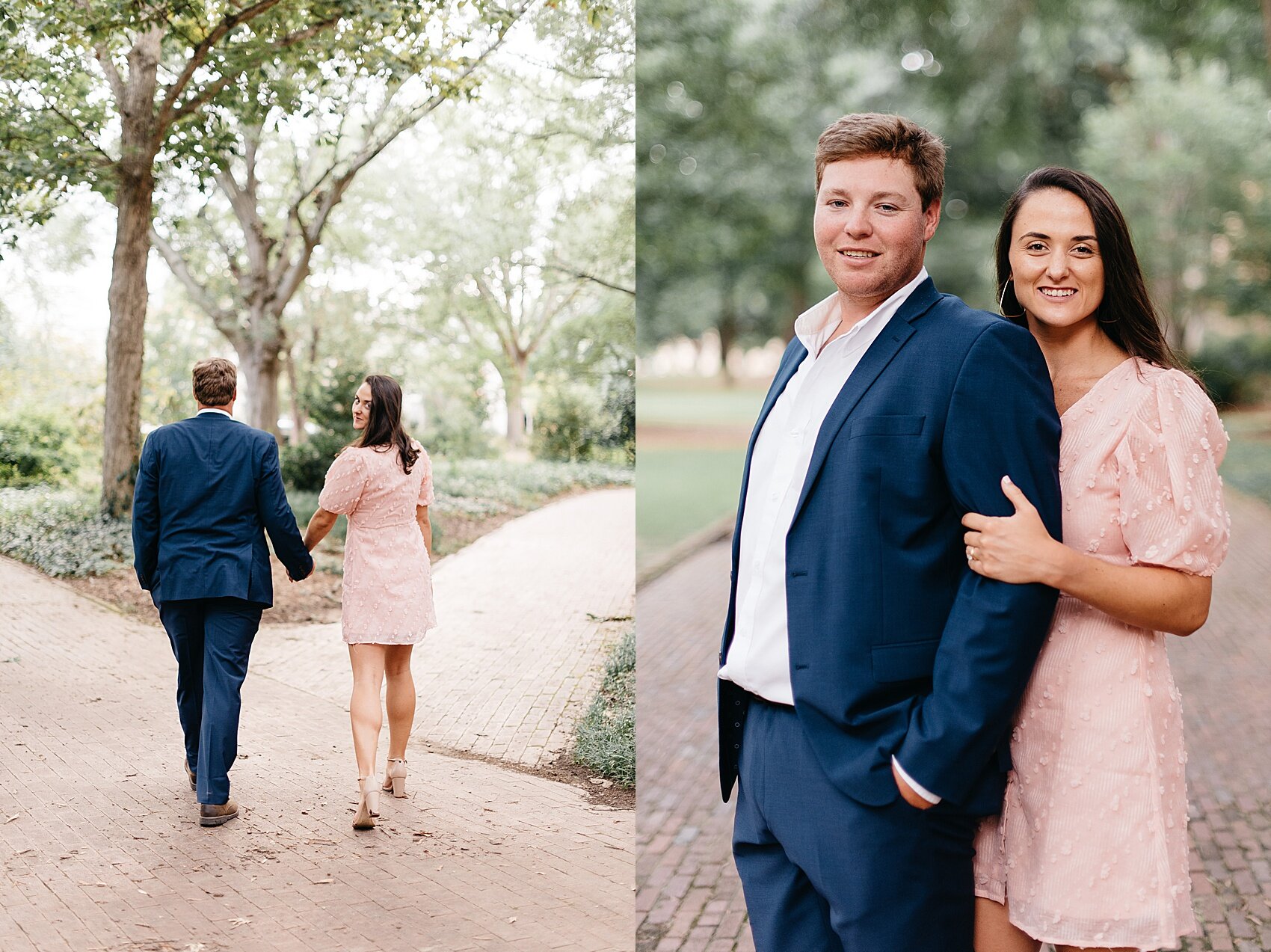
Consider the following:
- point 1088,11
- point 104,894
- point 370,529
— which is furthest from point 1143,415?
point 1088,11

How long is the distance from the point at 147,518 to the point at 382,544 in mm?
655

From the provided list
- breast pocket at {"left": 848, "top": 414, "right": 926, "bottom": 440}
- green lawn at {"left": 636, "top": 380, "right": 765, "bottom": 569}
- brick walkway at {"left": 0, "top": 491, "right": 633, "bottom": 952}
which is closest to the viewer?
breast pocket at {"left": 848, "top": 414, "right": 926, "bottom": 440}

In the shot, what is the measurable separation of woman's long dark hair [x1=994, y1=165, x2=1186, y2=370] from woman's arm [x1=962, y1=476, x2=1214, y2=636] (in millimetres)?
444

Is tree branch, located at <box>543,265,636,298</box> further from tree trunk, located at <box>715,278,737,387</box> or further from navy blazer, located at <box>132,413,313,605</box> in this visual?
tree trunk, located at <box>715,278,737,387</box>

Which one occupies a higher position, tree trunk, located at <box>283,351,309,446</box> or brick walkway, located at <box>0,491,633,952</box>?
tree trunk, located at <box>283,351,309,446</box>

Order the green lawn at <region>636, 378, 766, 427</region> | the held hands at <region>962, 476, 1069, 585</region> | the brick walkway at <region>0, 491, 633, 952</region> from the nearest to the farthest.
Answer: the held hands at <region>962, 476, 1069, 585</region> < the brick walkway at <region>0, 491, 633, 952</region> < the green lawn at <region>636, 378, 766, 427</region>

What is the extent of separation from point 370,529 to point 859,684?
173 centimetres

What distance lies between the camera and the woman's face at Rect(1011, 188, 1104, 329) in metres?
2.24

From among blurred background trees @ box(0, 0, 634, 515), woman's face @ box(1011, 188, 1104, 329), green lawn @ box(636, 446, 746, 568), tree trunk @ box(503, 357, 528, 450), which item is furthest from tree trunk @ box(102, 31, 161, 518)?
green lawn @ box(636, 446, 746, 568)

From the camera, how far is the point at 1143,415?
214 cm

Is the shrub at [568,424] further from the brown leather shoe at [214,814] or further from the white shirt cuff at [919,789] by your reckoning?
the white shirt cuff at [919,789]

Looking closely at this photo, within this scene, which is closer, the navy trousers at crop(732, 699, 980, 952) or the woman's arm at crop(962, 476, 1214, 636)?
the woman's arm at crop(962, 476, 1214, 636)

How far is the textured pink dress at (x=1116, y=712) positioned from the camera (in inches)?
83.1

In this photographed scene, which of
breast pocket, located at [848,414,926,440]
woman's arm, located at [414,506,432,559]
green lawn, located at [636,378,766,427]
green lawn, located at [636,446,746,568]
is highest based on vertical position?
breast pocket, located at [848,414,926,440]
